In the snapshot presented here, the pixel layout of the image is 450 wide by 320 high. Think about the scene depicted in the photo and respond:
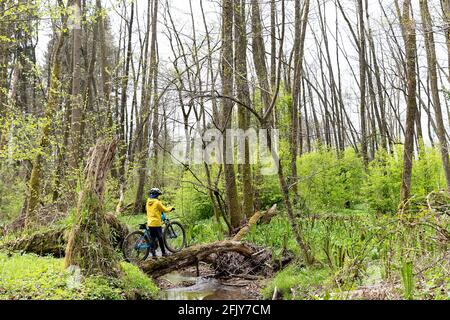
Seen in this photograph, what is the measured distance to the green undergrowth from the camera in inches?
214

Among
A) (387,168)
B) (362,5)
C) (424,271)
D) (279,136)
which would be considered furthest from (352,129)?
(424,271)

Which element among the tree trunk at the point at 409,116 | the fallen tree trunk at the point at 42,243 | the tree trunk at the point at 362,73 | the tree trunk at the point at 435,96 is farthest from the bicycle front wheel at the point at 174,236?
the tree trunk at the point at 362,73

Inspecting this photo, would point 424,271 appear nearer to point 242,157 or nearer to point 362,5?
point 242,157

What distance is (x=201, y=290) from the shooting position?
345 inches

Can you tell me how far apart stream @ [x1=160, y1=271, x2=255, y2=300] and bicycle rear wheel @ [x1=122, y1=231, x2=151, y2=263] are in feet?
2.56

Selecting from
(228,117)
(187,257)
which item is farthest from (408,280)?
(228,117)

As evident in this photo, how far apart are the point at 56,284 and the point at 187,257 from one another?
3.82 metres

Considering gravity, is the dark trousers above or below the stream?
above

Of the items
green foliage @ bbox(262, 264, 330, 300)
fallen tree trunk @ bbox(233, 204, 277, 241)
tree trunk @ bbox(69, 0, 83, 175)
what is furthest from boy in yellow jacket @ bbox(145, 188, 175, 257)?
tree trunk @ bbox(69, 0, 83, 175)

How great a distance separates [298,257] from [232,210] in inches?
146

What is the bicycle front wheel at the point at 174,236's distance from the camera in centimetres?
1029

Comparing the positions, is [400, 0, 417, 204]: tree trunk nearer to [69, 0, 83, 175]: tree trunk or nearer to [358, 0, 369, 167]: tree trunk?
[69, 0, 83, 175]: tree trunk

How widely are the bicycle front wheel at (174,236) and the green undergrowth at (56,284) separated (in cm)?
270

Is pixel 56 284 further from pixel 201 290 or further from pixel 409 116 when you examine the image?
pixel 409 116
